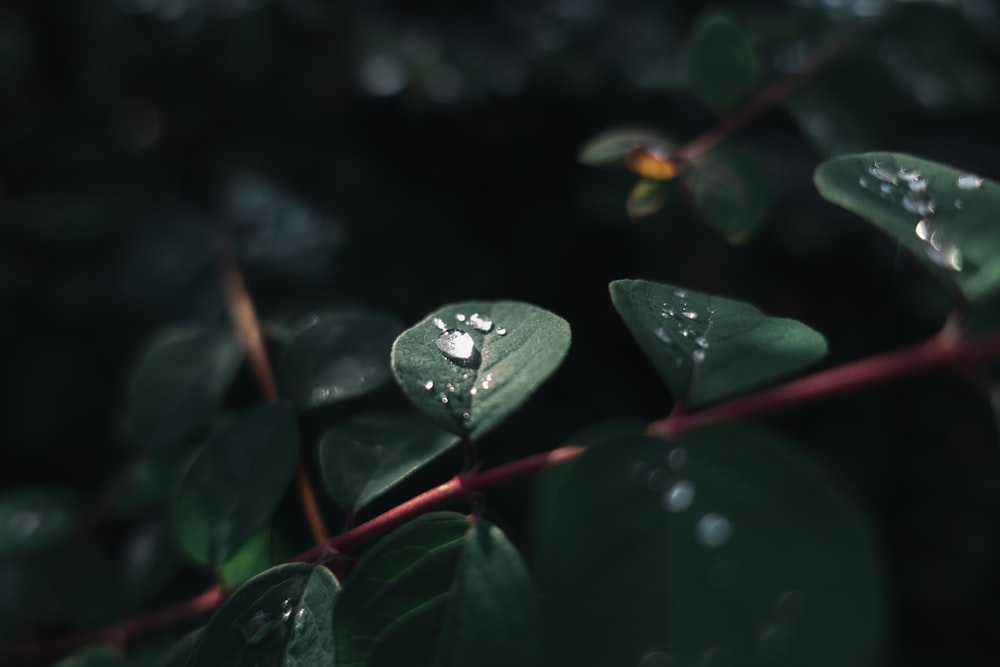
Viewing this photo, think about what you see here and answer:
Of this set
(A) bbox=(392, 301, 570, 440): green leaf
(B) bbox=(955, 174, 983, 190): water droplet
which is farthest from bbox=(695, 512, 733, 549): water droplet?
(B) bbox=(955, 174, 983, 190): water droplet

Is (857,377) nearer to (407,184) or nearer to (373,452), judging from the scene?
(373,452)

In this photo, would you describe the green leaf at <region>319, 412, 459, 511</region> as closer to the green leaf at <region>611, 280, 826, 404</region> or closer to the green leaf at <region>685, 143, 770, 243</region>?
the green leaf at <region>611, 280, 826, 404</region>

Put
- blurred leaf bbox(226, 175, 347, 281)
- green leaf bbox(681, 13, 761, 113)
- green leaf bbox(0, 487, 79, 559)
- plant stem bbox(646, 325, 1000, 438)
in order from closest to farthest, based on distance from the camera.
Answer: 1. plant stem bbox(646, 325, 1000, 438)
2. green leaf bbox(681, 13, 761, 113)
3. green leaf bbox(0, 487, 79, 559)
4. blurred leaf bbox(226, 175, 347, 281)

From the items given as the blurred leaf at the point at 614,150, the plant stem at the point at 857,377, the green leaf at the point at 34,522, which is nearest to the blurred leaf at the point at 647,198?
the blurred leaf at the point at 614,150

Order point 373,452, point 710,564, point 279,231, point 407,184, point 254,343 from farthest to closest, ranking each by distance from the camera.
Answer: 1. point 407,184
2. point 279,231
3. point 254,343
4. point 373,452
5. point 710,564

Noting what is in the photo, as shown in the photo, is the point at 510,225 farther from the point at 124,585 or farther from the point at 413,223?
the point at 124,585

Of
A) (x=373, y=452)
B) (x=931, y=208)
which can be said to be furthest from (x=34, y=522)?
(x=931, y=208)

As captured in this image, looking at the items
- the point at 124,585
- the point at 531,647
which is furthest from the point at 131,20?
the point at 531,647
